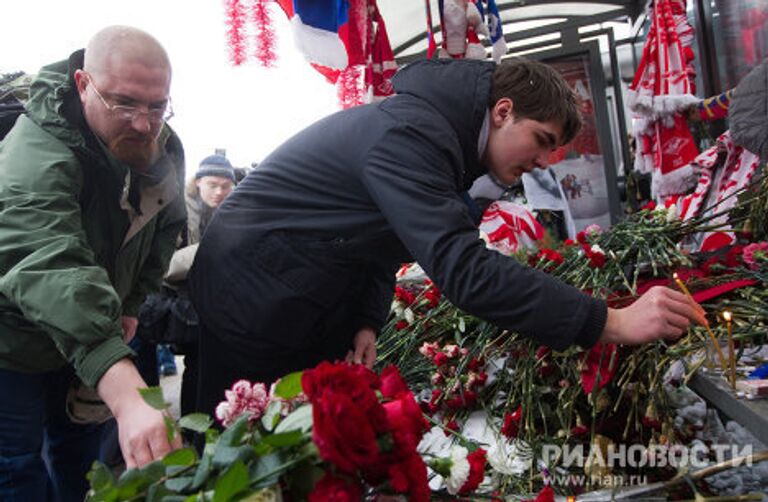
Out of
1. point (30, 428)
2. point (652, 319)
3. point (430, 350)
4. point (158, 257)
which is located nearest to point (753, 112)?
point (430, 350)

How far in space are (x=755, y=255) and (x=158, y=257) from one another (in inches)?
63.4

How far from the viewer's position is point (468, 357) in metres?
1.68

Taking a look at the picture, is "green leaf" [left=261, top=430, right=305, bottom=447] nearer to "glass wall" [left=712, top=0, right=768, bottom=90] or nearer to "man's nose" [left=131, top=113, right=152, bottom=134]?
"man's nose" [left=131, top=113, right=152, bottom=134]

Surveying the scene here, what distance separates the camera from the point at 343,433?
64 centimetres

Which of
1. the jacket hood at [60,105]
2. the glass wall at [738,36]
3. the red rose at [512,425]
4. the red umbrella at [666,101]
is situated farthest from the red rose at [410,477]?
the glass wall at [738,36]

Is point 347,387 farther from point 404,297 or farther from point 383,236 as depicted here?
point 404,297

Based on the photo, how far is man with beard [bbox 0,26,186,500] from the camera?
114 cm

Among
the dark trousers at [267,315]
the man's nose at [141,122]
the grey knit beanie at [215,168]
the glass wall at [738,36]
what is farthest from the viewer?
→ the grey knit beanie at [215,168]

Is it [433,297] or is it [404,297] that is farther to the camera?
[404,297]

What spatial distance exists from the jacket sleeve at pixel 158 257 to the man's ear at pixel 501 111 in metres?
0.97

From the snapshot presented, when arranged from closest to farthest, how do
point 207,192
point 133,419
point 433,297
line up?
1. point 133,419
2. point 433,297
3. point 207,192

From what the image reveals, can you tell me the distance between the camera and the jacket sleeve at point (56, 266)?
114 centimetres

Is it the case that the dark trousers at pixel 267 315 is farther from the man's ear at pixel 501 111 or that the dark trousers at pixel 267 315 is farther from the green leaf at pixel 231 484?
the green leaf at pixel 231 484

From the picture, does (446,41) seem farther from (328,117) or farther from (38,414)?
(38,414)
